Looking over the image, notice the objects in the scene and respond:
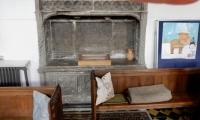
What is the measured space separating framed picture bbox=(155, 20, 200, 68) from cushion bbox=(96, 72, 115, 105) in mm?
1034

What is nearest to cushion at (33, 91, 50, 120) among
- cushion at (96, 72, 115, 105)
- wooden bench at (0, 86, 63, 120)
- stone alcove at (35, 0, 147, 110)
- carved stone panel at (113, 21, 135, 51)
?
wooden bench at (0, 86, 63, 120)

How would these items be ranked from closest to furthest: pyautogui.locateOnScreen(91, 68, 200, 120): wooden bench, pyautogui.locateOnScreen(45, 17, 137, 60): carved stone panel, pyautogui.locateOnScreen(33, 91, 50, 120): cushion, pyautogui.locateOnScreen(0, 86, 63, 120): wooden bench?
pyautogui.locateOnScreen(33, 91, 50, 120): cushion → pyautogui.locateOnScreen(0, 86, 63, 120): wooden bench → pyautogui.locateOnScreen(91, 68, 200, 120): wooden bench → pyautogui.locateOnScreen(45, 17, 137, 60): carved stone panel

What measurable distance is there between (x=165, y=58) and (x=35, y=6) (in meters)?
2.15

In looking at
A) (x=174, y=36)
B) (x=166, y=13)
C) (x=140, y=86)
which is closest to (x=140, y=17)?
(x=166, y=13)

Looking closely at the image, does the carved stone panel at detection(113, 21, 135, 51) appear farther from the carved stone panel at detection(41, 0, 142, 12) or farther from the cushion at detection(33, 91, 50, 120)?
the cushion at detection(33, 91, 50, 120)

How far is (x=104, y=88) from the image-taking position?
267cm

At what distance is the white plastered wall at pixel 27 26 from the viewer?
3.14m

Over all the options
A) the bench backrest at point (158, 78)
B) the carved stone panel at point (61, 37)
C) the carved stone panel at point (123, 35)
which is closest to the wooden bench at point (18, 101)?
the bench backrest at point (158, 78)

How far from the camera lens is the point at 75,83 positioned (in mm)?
3359

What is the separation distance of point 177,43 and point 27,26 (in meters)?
2.35

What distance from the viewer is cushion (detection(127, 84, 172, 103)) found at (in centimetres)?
268

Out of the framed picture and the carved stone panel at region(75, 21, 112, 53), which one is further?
the carved stone panel at region(75, 21, 112, 53)

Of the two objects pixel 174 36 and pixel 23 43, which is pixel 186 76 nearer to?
pixel 174 36

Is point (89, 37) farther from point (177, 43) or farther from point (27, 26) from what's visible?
point (177, 43)
